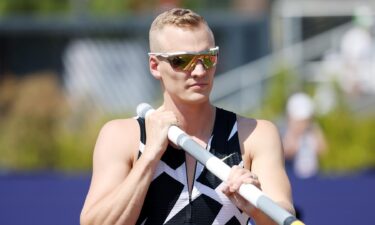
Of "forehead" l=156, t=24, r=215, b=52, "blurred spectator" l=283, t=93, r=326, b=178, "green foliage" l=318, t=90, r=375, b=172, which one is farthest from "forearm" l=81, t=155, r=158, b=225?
"green foliage" l=318, t=90, r=375, b=172

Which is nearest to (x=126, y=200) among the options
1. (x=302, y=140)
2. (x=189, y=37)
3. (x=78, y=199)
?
(x=189, y=37)

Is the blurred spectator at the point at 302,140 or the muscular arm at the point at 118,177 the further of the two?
the blurred spectator at the point at 302,140

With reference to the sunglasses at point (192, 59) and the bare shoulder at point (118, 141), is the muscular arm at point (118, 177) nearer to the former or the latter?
the bare shoulder at point (118, 141)

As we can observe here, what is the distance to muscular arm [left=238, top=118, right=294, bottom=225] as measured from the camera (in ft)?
17.4

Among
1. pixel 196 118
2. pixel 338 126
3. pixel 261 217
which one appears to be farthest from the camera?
pixel 338 126

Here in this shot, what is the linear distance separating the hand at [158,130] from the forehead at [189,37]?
1.05 ft

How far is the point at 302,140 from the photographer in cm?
1392

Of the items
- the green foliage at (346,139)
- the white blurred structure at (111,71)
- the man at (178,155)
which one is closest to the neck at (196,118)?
the man at (178,155)

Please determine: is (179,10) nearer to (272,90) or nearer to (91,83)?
(272,90)

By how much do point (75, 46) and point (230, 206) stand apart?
17529mm

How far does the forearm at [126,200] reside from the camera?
204 inches

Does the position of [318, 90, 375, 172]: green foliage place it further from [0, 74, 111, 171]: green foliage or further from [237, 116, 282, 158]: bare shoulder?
[237, 116, 282, 158]: bare shoulder

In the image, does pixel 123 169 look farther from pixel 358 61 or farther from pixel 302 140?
pixel 358 61

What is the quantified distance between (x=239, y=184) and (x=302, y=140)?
9007 millimetres
